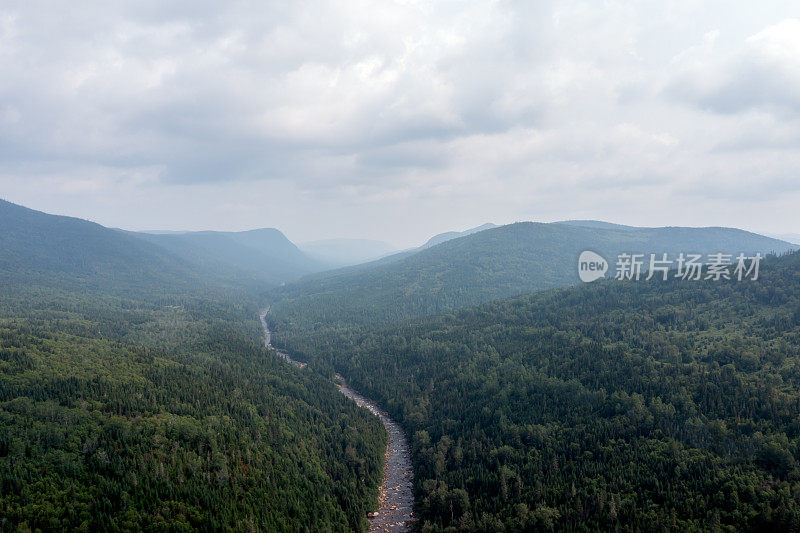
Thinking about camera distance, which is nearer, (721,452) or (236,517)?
(236,517)

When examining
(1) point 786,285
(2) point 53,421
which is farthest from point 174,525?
(1) point 786,285

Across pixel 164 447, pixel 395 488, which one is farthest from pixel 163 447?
pixel 395 488

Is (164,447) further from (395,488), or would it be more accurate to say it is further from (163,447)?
(395,488)

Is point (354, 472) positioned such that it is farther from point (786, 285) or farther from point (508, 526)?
point (786, 285)

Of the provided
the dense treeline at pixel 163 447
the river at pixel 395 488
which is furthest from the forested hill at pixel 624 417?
the dense treeline at pixel 163 447

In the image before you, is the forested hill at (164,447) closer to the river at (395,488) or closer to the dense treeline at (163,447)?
the dense treeline at (163,447)

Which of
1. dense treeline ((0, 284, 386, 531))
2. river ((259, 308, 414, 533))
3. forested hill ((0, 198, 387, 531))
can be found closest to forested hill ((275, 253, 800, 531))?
river ((259, 308, 414, 533))

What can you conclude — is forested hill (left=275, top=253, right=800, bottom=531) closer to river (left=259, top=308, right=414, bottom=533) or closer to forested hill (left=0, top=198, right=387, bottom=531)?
river (left=259, top=308, right=414, bottom=533)
